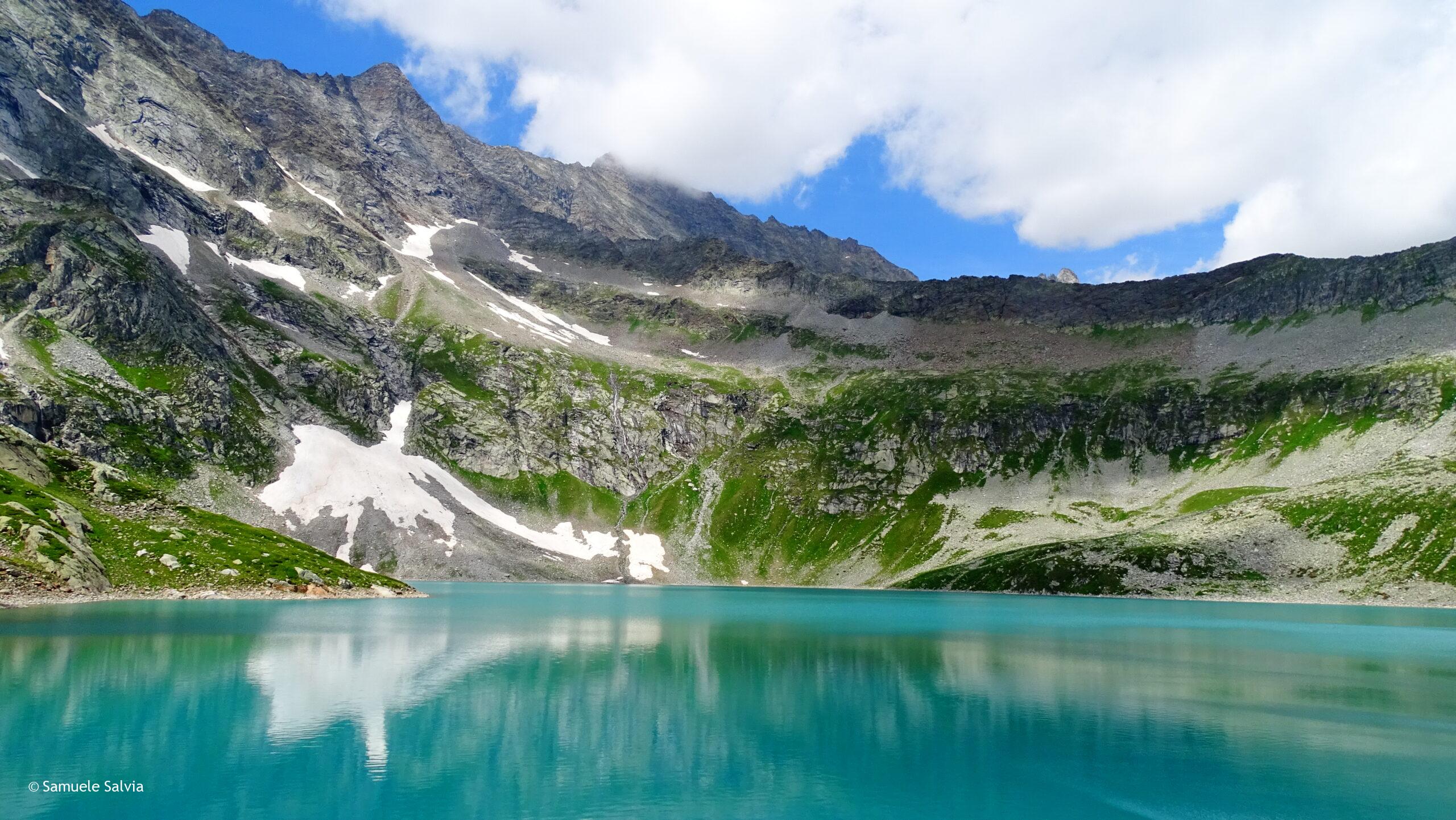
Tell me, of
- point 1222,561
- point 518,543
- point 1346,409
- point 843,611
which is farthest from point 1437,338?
point 518,543

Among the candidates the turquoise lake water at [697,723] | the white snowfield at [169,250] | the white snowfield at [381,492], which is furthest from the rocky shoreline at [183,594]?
the white snowfield at [169,250]

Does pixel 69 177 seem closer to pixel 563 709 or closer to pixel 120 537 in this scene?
pixel 120 537

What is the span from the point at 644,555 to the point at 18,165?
16853 centimetres

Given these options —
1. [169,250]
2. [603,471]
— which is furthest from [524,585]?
[169,250]

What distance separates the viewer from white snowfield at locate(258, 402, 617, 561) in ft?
481

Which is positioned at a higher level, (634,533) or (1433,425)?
(1433,425)

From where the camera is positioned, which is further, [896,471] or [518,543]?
[896,471]

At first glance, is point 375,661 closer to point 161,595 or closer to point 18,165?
A: point 161,595

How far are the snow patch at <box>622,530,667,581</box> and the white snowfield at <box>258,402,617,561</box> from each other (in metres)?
3.90

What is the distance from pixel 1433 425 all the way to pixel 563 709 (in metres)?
178

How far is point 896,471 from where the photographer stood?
628 ft

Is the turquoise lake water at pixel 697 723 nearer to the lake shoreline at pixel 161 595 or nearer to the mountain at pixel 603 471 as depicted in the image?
the lake shoreline at pixel 161 595

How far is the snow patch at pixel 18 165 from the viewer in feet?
604

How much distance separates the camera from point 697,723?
29.8 m
